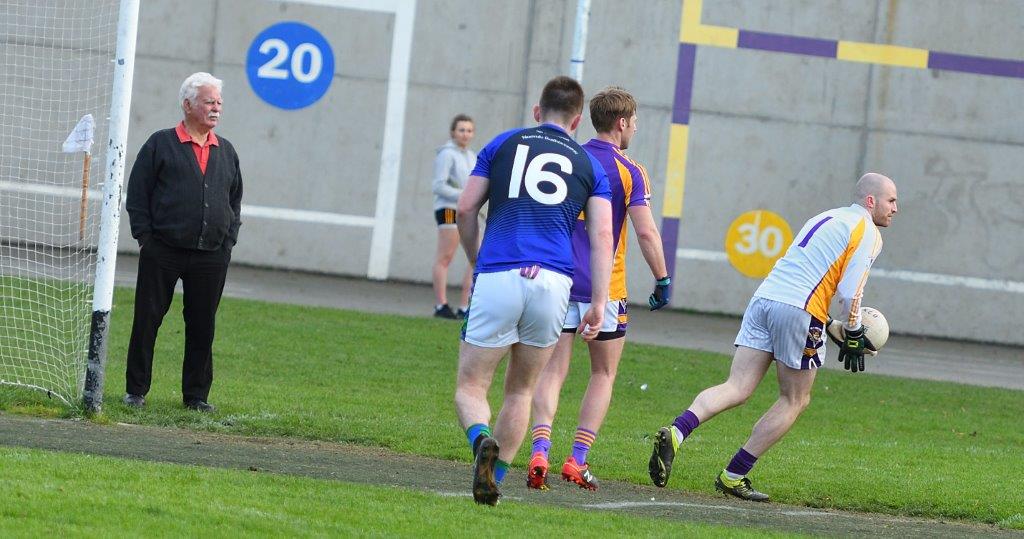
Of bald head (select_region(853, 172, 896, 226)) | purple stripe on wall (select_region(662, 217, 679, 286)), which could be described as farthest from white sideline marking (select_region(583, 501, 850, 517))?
purple stripe on wall (select_region(662, 217, 679, 286))

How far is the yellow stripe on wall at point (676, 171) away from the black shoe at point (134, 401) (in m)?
10.8

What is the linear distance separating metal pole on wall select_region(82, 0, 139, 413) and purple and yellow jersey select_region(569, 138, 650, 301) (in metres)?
2.93

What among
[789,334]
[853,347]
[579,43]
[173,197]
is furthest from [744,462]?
[579,43]

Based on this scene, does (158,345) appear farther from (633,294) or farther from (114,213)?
(633,294)

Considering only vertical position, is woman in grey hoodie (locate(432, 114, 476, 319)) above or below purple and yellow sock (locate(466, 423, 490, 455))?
above

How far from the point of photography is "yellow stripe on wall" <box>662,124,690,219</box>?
19.0 meters

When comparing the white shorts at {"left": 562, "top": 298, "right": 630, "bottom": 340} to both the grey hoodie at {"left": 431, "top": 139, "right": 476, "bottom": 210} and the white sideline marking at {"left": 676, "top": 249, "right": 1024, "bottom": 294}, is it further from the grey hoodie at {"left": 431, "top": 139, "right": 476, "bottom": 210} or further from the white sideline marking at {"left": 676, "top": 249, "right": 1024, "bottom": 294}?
the white sideline marking at {"left": 676, "top": 249, "right": 1024, "bottom": 294}

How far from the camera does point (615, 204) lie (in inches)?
300

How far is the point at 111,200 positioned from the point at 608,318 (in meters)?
3.22

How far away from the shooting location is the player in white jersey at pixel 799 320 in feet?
25.8

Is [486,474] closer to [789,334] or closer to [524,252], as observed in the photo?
[524,252]

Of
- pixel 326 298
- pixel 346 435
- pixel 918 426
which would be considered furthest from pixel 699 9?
pixel 346 435

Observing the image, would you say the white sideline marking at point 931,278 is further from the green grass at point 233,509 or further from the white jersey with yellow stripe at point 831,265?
the green grass at point 233,509

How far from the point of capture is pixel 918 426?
38.7 feet
